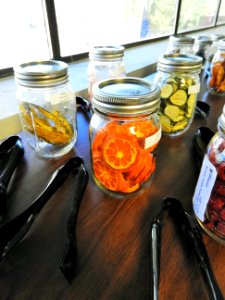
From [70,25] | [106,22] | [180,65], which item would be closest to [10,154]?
[180,65]

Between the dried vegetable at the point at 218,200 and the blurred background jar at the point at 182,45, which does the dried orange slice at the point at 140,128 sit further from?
the blurred background jar at the point at 182,45

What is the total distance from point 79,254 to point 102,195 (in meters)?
0.10

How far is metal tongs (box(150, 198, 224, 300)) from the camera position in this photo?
23cm

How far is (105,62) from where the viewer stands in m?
0.53

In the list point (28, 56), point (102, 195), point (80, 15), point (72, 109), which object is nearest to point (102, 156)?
point (102, 195)

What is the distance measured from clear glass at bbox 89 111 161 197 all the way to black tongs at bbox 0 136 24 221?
14 cm

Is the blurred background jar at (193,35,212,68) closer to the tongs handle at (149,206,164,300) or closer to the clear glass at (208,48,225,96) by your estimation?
the clear glass at (208,48,225,96)

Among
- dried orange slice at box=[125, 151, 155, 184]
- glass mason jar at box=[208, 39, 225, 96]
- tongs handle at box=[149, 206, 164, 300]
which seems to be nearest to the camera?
tongs handle at box=[149, 206, 164, 300]

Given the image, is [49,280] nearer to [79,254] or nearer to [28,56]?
[79,254]

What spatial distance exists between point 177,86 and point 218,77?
348 millimetres

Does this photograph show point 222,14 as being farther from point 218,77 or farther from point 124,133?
point 124,133

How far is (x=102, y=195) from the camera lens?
1.16 feet

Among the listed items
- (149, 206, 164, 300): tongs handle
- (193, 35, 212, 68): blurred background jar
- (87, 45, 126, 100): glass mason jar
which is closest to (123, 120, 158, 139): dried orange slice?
(149, 206, 164, 300): tongs handle

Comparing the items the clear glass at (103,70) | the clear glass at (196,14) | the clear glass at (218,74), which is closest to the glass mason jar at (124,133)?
the clear glass at (103,70)
